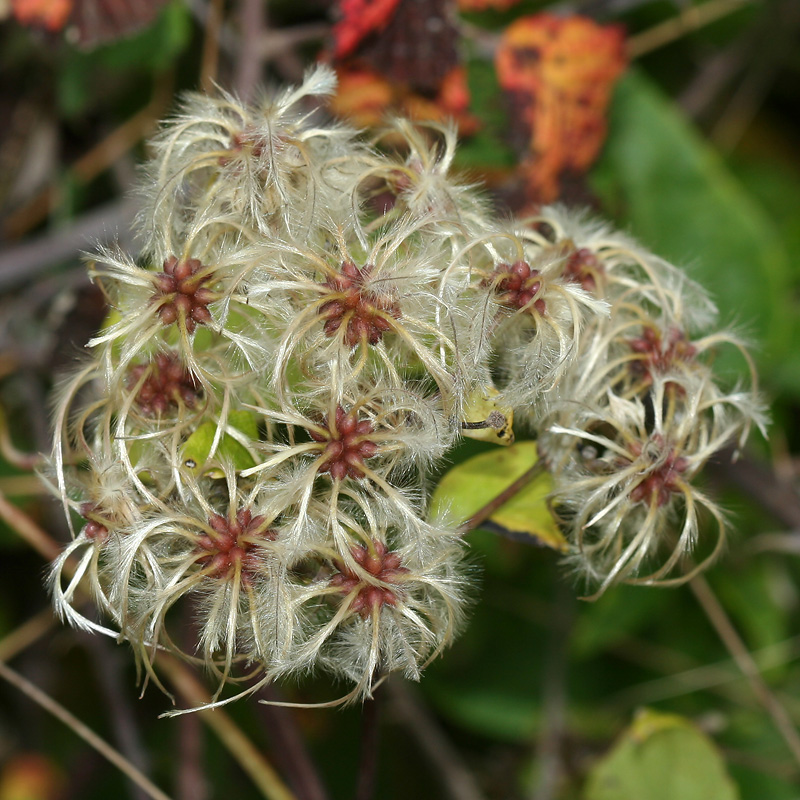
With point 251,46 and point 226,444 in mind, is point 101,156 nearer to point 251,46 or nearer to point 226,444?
point 251,46

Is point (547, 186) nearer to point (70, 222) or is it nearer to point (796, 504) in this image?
point (796, 504)

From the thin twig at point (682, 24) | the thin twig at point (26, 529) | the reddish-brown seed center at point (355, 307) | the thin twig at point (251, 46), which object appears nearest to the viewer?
the reddish-brown seed center at point (355, 307)

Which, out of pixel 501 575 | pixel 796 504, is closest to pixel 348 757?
pixel 501 575

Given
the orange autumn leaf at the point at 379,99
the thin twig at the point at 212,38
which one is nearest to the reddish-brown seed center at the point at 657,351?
the orange autumn leaf at the point at 379,99

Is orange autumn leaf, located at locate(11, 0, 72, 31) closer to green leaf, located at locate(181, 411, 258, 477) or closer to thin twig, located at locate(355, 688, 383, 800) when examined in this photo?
green leaf, located at locate(181, 411, 258, 477)

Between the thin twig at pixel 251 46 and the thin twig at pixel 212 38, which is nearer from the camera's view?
the thin twig at pixel 251 46

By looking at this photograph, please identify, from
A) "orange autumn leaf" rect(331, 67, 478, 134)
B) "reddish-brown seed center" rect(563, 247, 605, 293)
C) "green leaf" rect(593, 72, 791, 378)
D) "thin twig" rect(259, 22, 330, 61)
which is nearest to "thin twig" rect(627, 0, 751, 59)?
"green leaf" rect(593, 72, 791, 378)

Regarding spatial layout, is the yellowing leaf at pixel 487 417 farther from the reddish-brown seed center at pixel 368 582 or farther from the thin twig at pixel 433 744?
the thin twig at pixel 433 744
